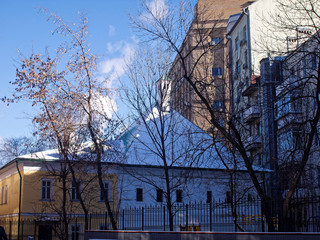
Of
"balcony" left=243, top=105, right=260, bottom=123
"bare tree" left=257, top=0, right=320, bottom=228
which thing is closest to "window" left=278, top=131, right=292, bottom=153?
"bare tree" left=257, top=0, right=320, bottom=228

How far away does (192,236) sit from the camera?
1277 centimetres

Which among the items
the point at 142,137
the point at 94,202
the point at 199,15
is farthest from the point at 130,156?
the point at 199,15

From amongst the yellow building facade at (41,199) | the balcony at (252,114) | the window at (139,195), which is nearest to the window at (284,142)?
the window at (139,195)

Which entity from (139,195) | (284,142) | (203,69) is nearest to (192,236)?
(203,69)

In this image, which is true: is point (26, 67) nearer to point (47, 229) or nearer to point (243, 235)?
point (47, 229)

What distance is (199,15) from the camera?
16.9 m

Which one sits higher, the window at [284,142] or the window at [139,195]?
the window at [284,142]

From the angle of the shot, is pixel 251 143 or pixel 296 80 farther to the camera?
pixel 251 143

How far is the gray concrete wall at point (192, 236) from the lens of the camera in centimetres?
1048

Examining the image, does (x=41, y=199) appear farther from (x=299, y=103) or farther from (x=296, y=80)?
(x=296, y=80)

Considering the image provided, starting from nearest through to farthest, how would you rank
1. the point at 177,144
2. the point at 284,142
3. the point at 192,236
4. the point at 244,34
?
1. the point at 192,236
2. the point at 284,142
3. the point at 177,144
4. the point at 244,34

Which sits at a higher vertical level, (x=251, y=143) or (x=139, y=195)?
(x=251, y=143)

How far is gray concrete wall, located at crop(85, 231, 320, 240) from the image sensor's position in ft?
34.4

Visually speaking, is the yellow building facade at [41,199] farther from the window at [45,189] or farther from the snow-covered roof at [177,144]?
the snow-covered roof at [177,144]
